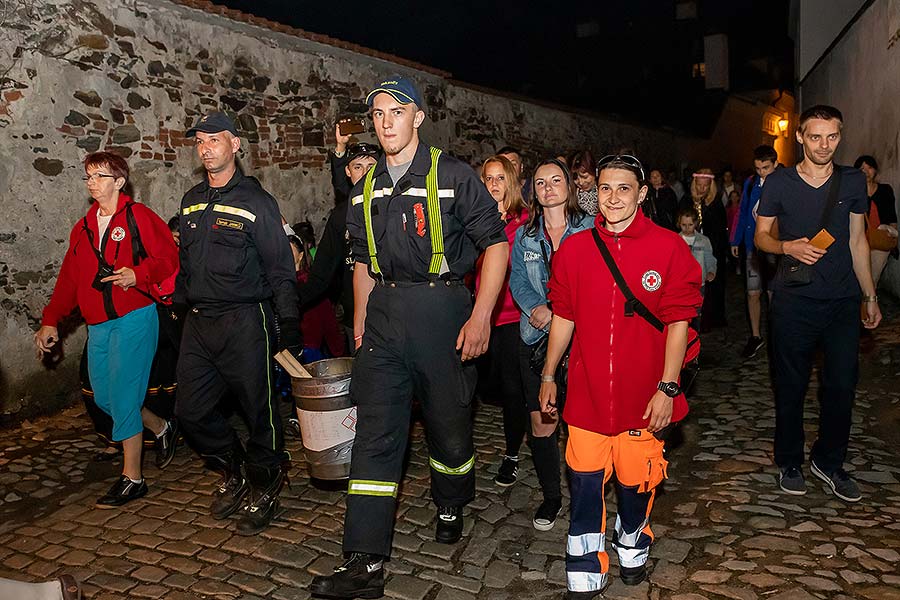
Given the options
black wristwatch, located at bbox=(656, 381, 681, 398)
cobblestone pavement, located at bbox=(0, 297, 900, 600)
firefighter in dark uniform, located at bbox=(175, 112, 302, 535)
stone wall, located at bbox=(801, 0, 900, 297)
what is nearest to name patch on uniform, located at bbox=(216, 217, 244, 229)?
firefighter in dark uniform, located at bbox=(175, 112, 302, 535)

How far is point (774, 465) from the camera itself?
4.79 metres

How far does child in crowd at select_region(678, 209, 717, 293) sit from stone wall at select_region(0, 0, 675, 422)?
5090 millimetres

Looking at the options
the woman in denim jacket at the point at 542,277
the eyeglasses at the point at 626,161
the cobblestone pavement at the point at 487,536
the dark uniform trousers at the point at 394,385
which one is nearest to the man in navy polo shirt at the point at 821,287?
the cobblestone pavement at the point at 487,536

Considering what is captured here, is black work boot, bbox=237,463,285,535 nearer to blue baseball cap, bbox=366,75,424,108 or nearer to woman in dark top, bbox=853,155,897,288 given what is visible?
blue baseball cap, bbox=366,75,424,108

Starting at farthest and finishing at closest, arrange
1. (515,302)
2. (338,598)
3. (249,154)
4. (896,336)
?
1. (249,154)
2. (896,336)
3. (515,302)
4. (338,598)

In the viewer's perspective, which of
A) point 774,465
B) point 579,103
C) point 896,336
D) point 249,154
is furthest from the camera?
point 579,103

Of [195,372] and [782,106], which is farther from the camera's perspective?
[782,106]

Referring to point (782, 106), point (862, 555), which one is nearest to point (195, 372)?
point (862, 555)

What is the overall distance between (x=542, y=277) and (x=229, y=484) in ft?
7.79

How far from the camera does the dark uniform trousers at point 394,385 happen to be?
3480 millimetres

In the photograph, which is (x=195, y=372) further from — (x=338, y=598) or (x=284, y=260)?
(x=338, y=598)

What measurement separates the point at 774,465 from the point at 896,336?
3842 millimetres

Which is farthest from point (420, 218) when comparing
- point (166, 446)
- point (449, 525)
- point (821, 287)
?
point (166, 446)

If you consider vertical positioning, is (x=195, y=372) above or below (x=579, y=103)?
below
